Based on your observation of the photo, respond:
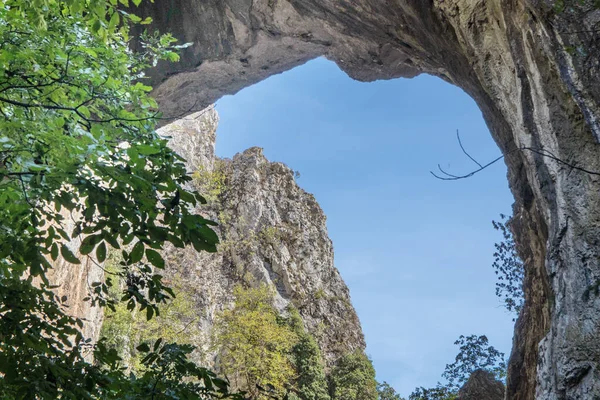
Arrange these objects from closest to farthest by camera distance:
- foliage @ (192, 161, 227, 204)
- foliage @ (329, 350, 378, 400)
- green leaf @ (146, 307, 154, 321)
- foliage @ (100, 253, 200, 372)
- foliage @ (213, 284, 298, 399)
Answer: green leaf @ (146, 307, 154, 321), foliage @ (100, 253, 200, 372), foliage @ (213, 284, 298, 399), foliage @ (329, 350, 378, 400), foliage @ (192, 161, 227, 204)

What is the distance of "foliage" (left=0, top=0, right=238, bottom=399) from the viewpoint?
250 cm

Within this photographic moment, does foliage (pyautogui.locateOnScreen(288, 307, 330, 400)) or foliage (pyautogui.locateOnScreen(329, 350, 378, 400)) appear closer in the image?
foliage (pyautogui.locateOnScreen(288, 307, 330, 400))

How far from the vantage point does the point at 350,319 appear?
3041 cm

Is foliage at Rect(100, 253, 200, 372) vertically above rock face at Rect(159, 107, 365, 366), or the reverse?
rock face at Rect(159, 107, 365, 366)

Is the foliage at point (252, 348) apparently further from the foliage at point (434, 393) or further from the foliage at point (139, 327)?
the foliage at point (434, 393)

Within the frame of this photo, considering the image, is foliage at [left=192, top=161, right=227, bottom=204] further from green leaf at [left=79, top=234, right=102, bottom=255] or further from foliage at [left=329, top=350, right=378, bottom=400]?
green leaf at [left=79, top=234, right=102, bottom=255]

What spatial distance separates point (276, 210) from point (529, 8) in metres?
25.8

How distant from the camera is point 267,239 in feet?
98.2

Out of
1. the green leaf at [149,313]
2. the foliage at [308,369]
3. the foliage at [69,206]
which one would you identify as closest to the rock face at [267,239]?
the foliage at [308,369]

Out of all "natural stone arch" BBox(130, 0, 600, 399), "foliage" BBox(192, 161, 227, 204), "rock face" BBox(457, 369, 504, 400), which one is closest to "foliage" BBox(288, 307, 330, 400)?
"foliage" BBox(192, 161, 227, 204)

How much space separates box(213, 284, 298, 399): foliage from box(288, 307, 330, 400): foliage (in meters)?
0.65

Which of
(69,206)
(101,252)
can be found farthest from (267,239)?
(101,252)

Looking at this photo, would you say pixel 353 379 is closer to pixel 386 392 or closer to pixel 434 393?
pixel 386 392

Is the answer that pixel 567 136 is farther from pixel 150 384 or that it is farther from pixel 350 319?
pixel 350 319
